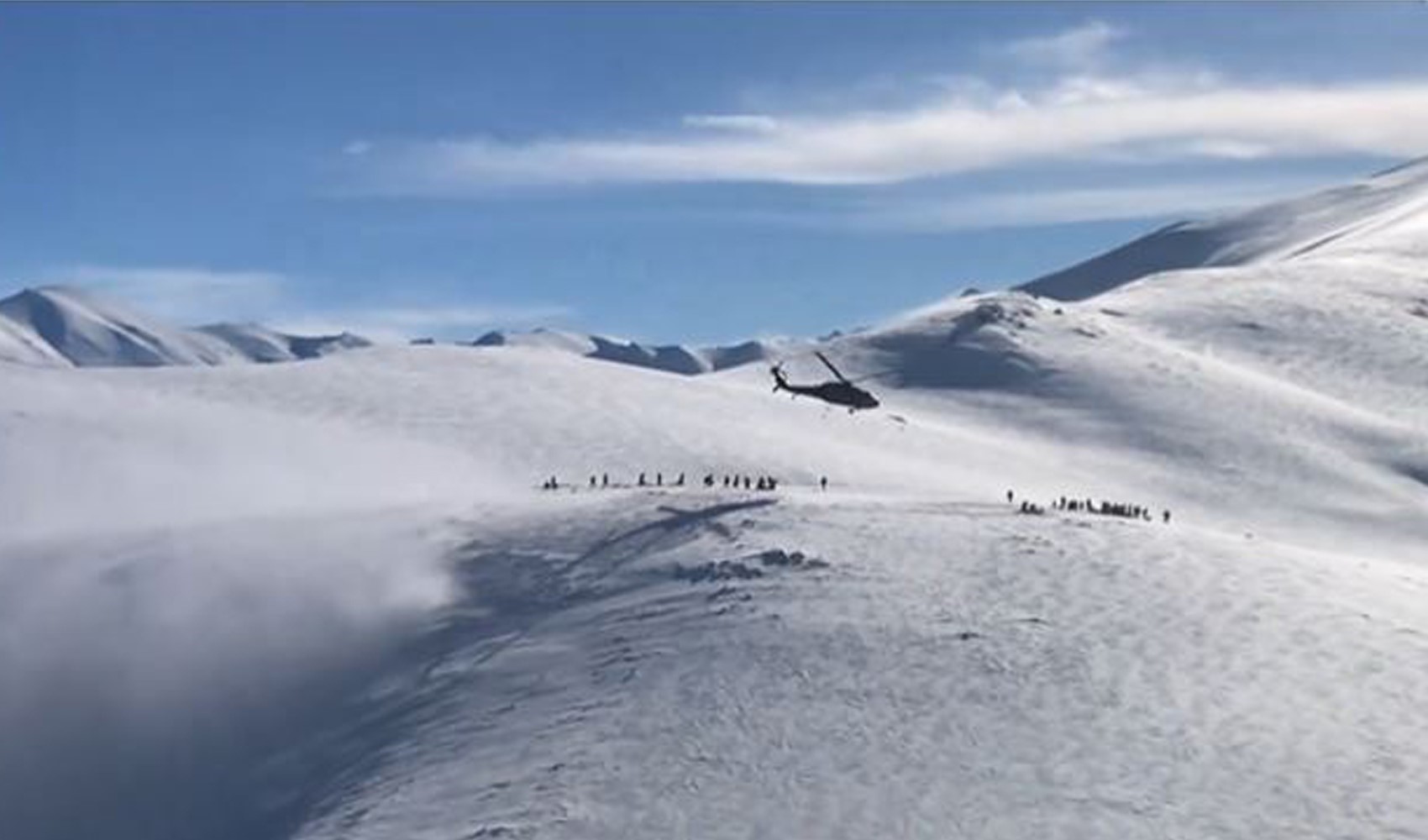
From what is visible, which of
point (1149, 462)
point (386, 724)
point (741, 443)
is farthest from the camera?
point (1149, 462)

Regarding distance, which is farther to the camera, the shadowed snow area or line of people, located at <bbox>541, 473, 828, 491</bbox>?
line of people, located at <bbox>541, 473, 828, 491</bbox>

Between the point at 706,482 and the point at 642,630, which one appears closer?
the point at 642,630

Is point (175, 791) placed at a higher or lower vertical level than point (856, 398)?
lower

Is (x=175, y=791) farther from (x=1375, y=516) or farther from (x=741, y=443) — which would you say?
(x=1375, y=516)

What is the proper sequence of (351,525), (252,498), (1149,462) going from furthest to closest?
1. (1149,462)
2. (252,498)
3. (351,525)

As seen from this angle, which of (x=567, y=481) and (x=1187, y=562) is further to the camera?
(x=567, y=481)

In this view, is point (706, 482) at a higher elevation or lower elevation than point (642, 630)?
higher

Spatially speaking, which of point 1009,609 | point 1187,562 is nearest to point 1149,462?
point 1187,562

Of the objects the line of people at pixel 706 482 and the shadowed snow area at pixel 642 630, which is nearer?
the shadowed snow area at pixel 642 630
